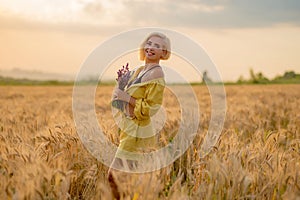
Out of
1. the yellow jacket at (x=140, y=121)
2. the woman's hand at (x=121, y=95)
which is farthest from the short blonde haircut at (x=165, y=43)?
the woman's hand at (x=121, y=95)

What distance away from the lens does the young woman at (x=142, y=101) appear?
364cm

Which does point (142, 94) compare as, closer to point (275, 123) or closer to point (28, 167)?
point (28, 167)

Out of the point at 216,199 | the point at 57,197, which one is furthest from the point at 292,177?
the point at 57,197

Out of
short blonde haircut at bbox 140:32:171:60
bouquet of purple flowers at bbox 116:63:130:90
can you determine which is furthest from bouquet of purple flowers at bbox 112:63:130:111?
short blonde haircut at bbox 140:32:171:60

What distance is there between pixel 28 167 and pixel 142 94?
48.0 inches

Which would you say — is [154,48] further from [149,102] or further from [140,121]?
[140,121]

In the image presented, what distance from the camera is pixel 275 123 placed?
343 inches

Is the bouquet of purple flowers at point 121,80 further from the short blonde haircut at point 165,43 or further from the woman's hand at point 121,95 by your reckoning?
the short blonde haircut at point 165,43

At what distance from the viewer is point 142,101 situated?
3.66 meters

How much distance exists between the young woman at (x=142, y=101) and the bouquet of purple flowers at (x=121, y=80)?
37mm

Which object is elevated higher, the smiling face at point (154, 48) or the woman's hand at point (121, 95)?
the smiling face at point (154, 48)

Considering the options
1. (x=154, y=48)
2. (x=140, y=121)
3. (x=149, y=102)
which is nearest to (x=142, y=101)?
(x=149, y=102)

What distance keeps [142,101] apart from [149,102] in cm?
6

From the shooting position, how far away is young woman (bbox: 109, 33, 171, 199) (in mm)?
3645
